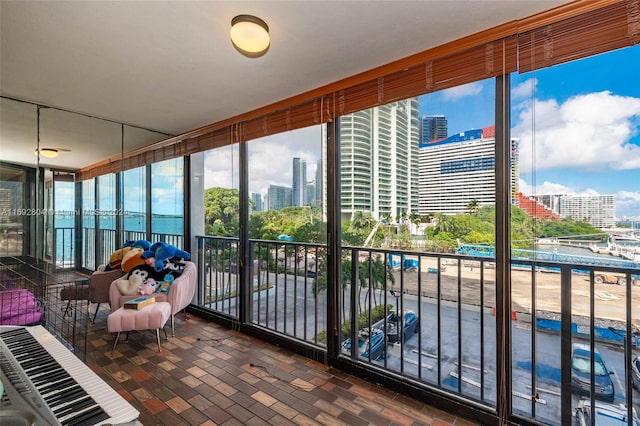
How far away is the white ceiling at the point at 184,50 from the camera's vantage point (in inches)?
61.0

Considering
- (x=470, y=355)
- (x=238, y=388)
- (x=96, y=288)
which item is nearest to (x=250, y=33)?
(x=238, y=388)

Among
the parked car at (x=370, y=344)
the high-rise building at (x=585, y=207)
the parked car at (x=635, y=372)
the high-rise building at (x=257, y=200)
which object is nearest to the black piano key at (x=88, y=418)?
the high-rise building at (x=585, y=207)

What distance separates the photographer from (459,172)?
76.4 inches

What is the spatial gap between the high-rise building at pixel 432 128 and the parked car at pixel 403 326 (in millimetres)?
1323

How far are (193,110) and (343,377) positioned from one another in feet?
9.43

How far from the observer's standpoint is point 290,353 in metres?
2.70

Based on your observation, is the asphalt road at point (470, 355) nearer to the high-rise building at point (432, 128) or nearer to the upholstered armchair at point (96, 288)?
the high-rise building at point (432, 128)

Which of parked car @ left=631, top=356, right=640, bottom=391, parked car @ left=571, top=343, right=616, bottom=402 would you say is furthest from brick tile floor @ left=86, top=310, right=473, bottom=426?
parked car @ left=631, top=356, right=640, bottom=391

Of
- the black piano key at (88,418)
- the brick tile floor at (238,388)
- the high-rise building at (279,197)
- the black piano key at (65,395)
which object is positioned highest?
the high-rise building at (279,197)

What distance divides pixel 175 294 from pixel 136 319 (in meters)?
0.42

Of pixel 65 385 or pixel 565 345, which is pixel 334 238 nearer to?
pixel 565 345

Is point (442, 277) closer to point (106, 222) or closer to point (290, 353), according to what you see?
point (290, 353)

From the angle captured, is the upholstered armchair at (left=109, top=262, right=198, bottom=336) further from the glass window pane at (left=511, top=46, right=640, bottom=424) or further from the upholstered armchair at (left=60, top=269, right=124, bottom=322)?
the glass window pane at (left=511, top=46, right=640, bottom=424)

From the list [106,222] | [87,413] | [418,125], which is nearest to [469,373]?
[418,125]
